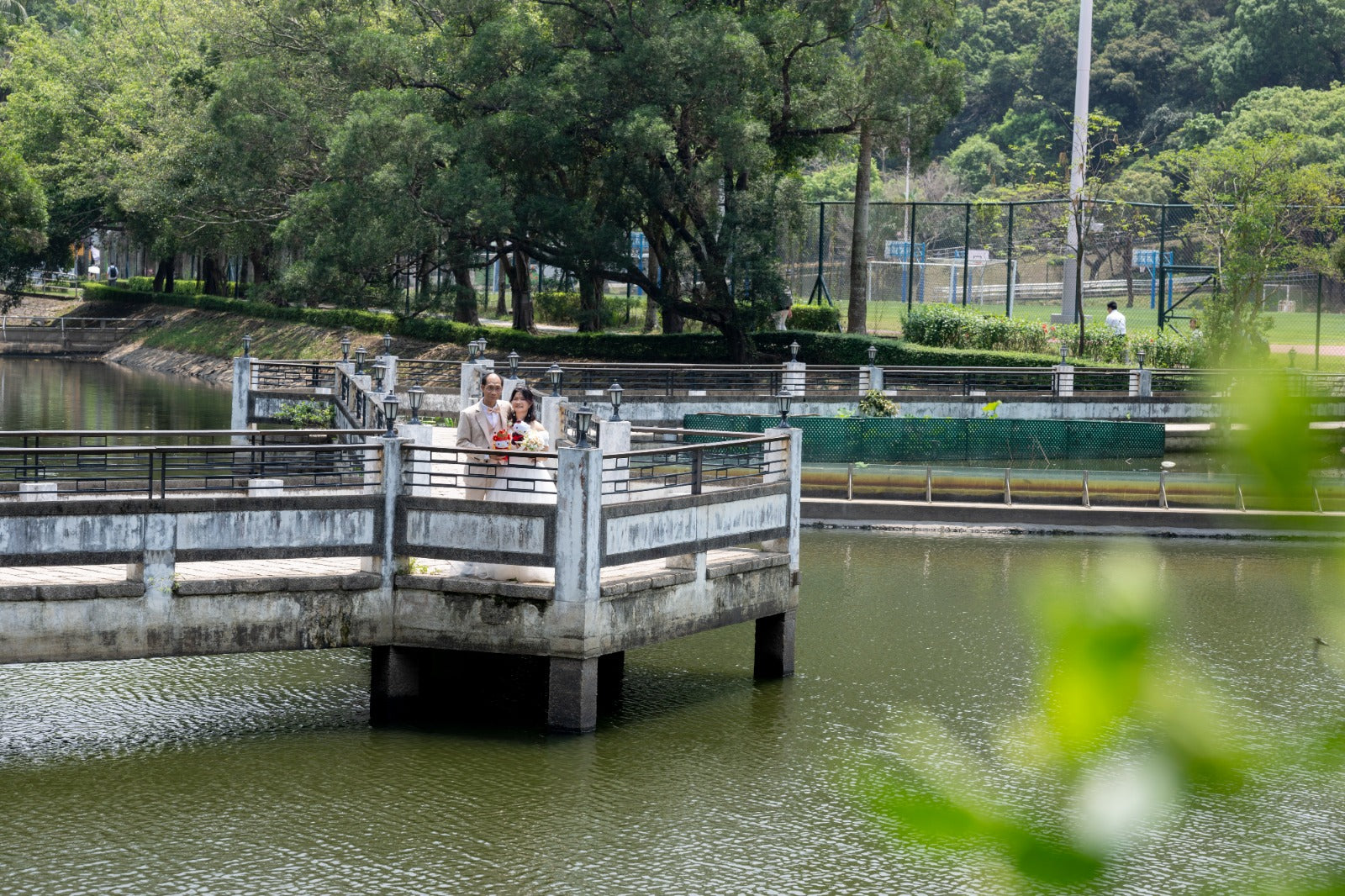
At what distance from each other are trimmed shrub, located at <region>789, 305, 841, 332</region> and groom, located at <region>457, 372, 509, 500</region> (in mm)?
34607

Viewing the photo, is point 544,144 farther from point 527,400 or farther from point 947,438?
point 527,400

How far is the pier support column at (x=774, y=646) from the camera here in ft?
58.6

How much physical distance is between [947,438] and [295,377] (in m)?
14.0

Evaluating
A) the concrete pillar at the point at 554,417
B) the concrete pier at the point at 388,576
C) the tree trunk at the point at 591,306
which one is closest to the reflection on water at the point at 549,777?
the concrete pier at the point at 388,576

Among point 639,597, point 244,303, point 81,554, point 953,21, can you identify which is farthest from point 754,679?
point 244,303

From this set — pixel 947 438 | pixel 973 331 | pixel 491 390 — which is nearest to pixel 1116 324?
pixel 973 331

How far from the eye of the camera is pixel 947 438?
32438mm

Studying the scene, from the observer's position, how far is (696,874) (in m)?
12.1

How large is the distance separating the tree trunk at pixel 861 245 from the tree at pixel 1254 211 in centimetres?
1020

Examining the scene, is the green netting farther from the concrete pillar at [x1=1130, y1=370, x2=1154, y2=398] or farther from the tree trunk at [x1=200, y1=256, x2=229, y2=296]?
the tree trunk at [x1=200, y1=256, x2=229, y2=296]

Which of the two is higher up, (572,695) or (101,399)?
(101,399)

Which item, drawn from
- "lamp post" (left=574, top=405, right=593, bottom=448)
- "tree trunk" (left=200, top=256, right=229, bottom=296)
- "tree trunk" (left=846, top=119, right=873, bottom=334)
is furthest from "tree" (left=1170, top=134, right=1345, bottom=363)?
"tree trunk" (left=200, top=256, right=229, bottom=296)

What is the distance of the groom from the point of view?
51.2 feet

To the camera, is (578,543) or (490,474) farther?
(490,474)
